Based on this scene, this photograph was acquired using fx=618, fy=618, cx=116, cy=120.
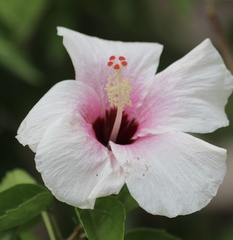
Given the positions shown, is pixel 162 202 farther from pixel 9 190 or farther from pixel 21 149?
pixel 21 149

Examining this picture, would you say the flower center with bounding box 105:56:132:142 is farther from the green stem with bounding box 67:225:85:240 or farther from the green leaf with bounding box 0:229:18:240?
the green leaf with bounding box 0:229:18:240

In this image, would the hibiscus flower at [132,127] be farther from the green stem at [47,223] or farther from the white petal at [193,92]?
the green stem at [47,223]

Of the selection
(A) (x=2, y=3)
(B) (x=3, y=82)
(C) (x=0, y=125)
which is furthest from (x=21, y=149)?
(A) (x=2, y=3)

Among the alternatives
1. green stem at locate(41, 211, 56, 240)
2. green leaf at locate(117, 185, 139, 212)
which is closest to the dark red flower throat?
green leaf at locate(117, 185, 139, 212)

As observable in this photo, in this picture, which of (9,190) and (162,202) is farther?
(9,190)

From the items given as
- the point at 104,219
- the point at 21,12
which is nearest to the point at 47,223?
the point at 104,219
